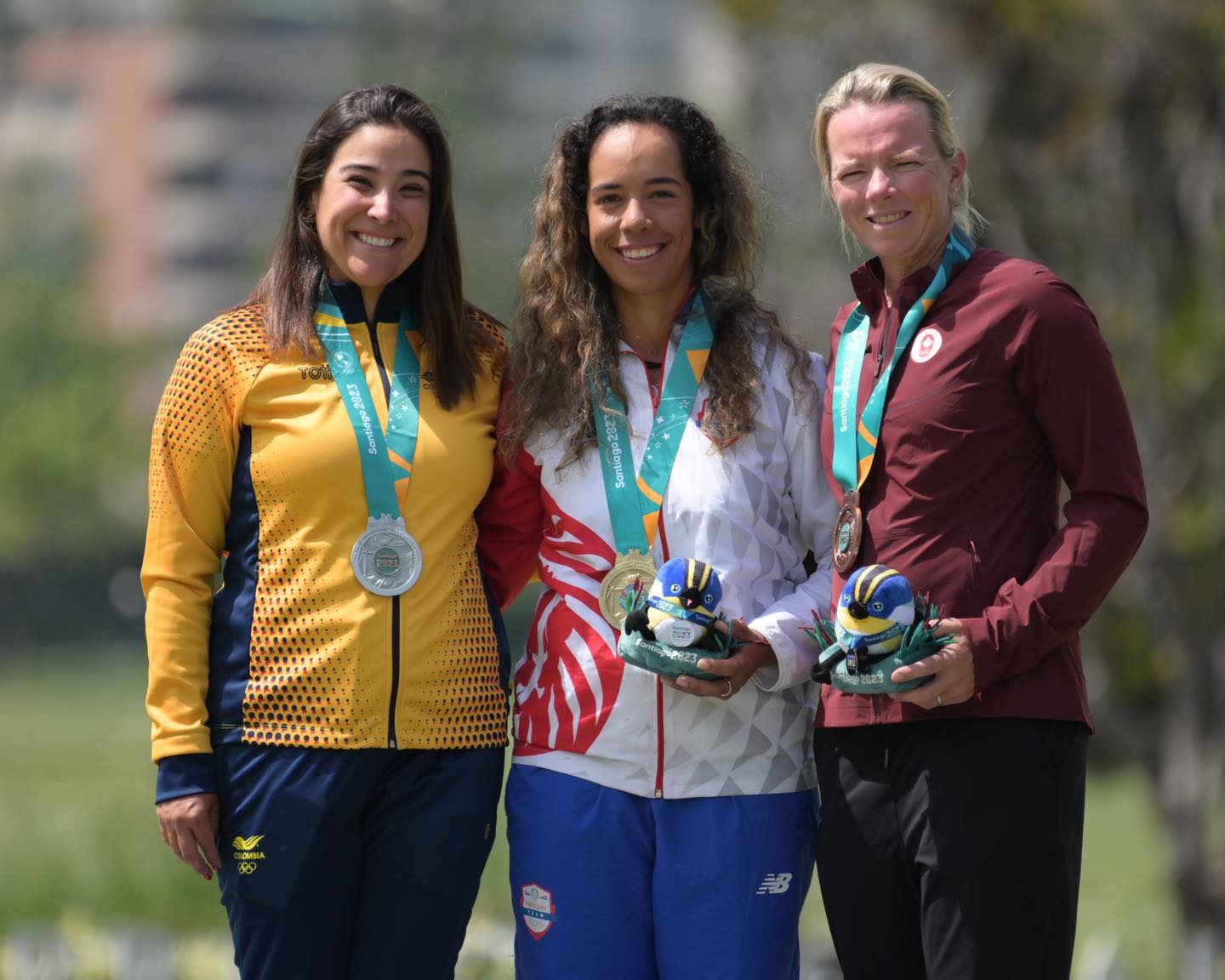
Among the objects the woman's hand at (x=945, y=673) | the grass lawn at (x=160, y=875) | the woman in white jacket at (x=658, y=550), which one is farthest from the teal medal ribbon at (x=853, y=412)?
the grass lawn at (x=160, y=875)

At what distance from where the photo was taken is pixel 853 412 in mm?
3357

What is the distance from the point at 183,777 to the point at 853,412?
1.56m

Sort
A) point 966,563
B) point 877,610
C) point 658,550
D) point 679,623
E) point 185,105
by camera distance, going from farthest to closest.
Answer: point 185,105 < point 658,550 < point 679,623 < point 966,563 < point 877,610

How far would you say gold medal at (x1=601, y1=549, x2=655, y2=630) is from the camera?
350cm

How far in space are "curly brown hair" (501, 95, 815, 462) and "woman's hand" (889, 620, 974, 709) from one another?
732 millimetres

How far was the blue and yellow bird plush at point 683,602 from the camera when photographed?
10.7 ft

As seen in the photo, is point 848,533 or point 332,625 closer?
point 848,533

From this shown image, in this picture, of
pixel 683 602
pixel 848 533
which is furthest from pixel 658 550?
pixel 848 533

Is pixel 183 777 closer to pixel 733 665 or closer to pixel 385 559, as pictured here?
pixel 385 559

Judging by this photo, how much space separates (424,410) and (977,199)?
542cm

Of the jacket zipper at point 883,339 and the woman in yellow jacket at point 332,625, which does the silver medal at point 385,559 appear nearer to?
the woman in yellow jacket at point 332,625

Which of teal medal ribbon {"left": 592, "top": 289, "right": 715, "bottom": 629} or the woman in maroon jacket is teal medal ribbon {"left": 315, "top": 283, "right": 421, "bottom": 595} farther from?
the woman in maroon jacket

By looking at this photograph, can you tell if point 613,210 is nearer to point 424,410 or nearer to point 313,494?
point 424,410

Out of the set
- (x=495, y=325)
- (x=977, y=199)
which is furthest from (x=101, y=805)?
(x=495, y=325)
